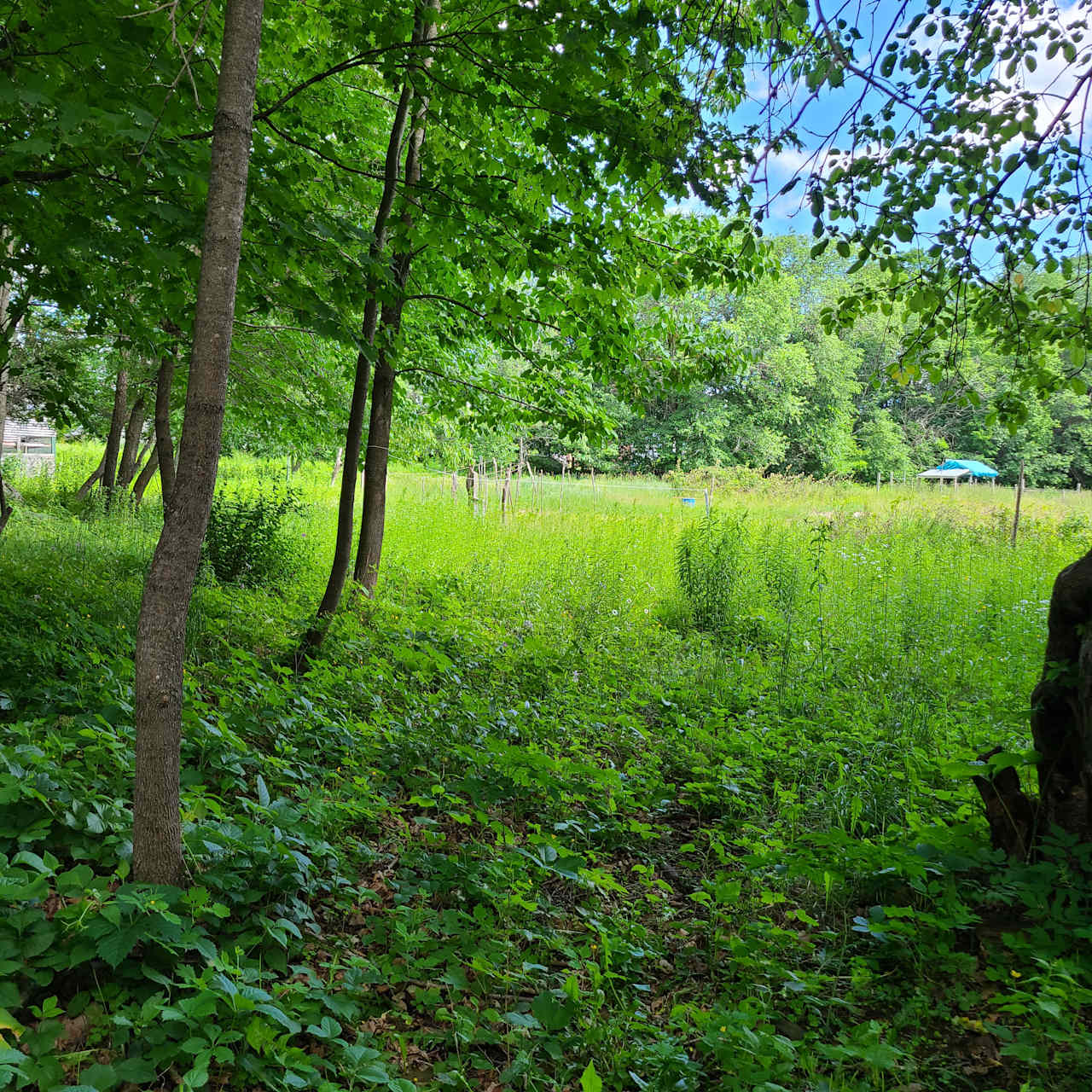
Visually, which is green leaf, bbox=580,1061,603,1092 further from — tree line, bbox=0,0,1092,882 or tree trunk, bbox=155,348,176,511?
tree trunk, bbox=155,348,176,511

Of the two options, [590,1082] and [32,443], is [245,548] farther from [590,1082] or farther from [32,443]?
[32,443]

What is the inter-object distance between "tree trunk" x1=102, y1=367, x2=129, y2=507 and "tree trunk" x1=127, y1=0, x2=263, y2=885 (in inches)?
508

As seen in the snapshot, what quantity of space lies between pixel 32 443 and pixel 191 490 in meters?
29.8

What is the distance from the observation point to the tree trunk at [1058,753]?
325cm

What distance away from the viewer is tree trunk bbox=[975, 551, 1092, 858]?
3.25 metres

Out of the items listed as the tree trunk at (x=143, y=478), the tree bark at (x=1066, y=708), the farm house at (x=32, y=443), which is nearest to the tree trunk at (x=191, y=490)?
the tree bark at (x=1066, y=708)

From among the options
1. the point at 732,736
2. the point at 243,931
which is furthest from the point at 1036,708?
the point at 243,931

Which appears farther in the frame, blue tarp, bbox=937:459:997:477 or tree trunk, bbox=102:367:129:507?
blue tarp, bbox=937:459:997:477

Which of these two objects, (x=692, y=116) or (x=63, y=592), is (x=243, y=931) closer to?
(x=692, y=116)

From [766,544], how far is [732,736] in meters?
7.13

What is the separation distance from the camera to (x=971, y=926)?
3002 mm

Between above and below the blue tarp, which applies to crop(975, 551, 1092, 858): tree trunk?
below

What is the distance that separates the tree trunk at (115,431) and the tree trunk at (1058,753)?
14626mm

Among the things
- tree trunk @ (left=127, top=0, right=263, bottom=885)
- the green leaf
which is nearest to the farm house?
tree trunk @ (left=127, top=0, right=263, bottom=885)
